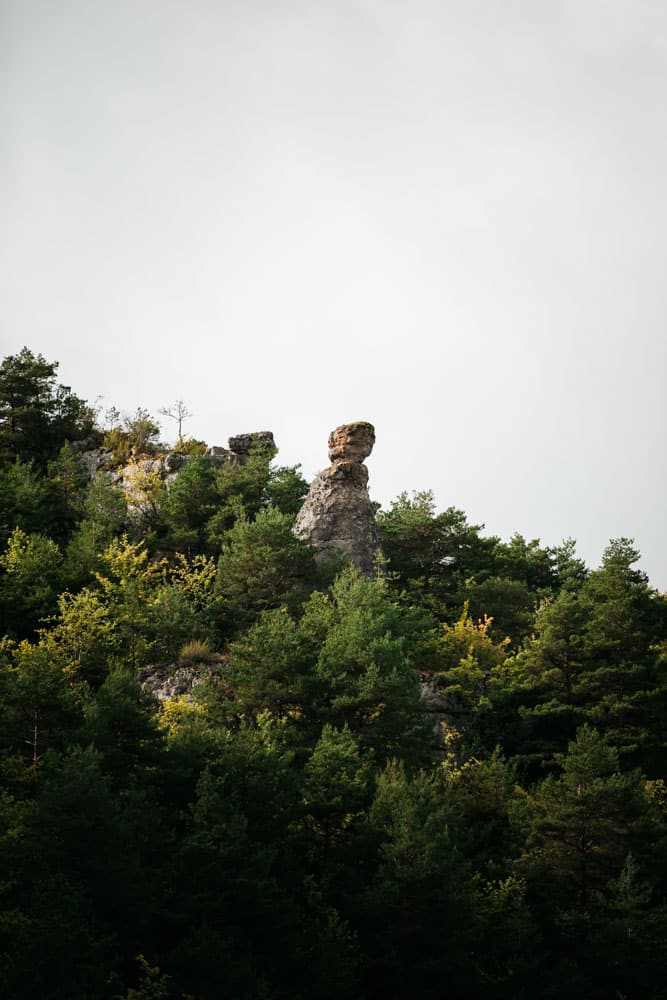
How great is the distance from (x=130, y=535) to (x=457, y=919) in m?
33.3

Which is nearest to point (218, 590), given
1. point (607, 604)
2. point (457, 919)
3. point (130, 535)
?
point (130, 535)

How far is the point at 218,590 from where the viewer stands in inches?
1916

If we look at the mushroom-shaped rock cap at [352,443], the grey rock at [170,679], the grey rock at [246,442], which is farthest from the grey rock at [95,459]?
the grey rock at [170,679]

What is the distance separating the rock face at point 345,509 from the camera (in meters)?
53.4

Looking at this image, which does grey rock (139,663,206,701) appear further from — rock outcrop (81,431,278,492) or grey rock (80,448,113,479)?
grey rock (80,448,113,479)

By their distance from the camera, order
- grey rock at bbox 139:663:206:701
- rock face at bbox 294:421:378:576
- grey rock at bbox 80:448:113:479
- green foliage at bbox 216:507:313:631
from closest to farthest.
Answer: grey rock at bbox 139:663:206:701 < green foliage at bbox 216:507:313:631 < rock face at bbox 294:421:378:576 < grey rock at bbox 80:448:113:479

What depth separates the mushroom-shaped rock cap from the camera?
59.8 m

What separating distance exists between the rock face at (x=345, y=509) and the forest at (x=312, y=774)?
169 centimetres

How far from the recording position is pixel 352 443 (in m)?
59.9

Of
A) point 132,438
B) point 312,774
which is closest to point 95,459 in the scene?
point 132,438

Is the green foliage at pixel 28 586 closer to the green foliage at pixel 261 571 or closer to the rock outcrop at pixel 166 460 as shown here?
the green foliage at pixel 261 571

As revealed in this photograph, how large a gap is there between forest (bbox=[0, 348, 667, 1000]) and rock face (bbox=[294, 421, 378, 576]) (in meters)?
1.69

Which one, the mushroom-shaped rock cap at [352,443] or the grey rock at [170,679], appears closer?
Answer: the grey rock at [170,679]

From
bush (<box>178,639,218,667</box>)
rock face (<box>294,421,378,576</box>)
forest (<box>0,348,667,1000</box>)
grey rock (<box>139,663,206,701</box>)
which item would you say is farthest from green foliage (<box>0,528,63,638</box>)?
rock face (<box>294,421,378,576</box>)
